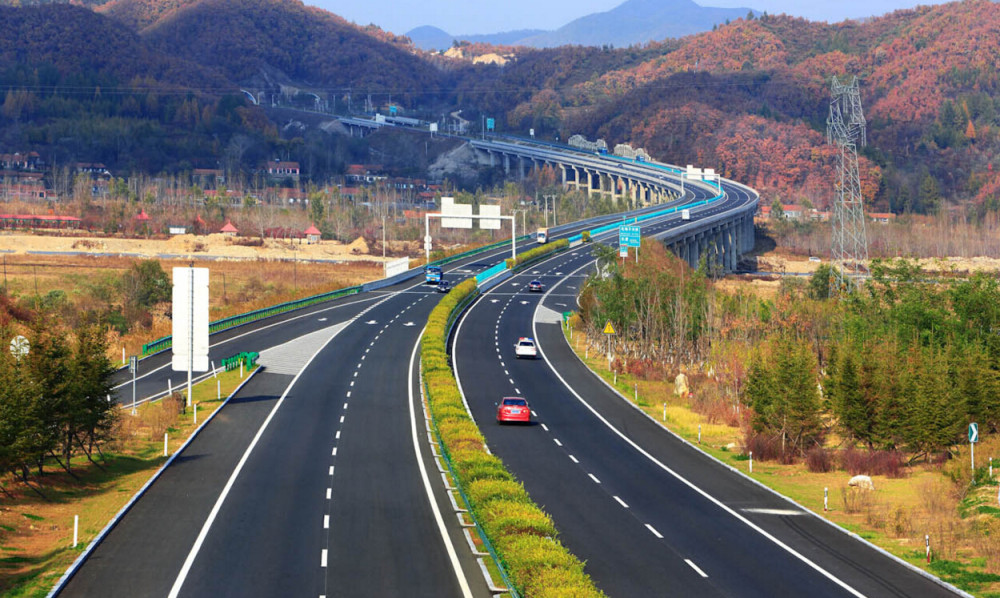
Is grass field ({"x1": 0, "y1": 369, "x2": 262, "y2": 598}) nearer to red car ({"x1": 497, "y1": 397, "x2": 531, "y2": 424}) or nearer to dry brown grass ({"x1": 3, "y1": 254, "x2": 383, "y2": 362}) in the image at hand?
red car ({"x1": 497, "y1": 397, "x2": 531, "y2": 424})

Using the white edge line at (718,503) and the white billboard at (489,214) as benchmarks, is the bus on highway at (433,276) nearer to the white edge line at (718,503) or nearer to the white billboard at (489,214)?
the white billboard at (489,214)

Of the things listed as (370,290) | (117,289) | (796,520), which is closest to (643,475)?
(796,520)

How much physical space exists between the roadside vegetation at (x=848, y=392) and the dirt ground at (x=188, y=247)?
276ft

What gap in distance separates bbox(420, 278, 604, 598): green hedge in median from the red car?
2.22 metres

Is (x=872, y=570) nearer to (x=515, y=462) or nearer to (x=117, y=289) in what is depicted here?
(x=515, y=462)

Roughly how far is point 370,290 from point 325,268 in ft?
118

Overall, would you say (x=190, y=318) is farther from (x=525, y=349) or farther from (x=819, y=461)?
(x=819, y=461)

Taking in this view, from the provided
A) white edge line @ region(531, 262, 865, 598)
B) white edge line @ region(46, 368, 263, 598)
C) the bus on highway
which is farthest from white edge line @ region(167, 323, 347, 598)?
the bus on highway

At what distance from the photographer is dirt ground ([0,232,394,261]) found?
479ft

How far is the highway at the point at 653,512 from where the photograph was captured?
89.6ft

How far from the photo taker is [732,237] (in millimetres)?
160750

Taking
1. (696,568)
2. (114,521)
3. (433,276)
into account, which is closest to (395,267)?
(433,276)

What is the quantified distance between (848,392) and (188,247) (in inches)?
4913

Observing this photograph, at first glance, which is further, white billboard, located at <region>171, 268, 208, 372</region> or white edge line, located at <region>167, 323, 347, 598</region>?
white billboard, located at <region>171, 268, 208, 372</region>
